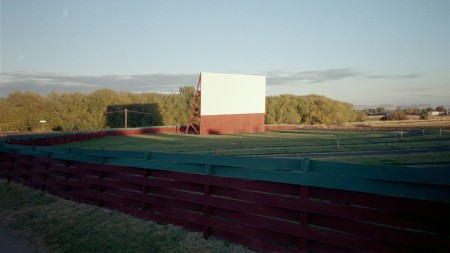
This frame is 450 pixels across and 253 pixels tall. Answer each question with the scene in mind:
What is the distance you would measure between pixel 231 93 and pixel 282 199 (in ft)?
154

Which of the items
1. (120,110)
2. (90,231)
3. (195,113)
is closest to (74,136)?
(195,113)

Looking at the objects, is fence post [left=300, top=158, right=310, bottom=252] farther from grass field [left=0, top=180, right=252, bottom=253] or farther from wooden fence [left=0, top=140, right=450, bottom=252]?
grass field [left=0, top=180, right=252, bottom=253]

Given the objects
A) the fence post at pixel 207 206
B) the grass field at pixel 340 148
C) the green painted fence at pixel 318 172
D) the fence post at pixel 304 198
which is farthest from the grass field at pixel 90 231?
the grass field at pixel 340 148

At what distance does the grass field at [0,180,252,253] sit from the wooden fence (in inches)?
10.1

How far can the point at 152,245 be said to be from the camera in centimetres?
595

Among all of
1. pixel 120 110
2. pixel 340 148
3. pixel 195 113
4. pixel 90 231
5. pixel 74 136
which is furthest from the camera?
pixel 120 110

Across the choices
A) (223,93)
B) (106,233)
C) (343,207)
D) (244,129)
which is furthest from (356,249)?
(244,129)

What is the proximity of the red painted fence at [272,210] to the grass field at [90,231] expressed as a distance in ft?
0.82

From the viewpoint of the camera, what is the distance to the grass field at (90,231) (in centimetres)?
589

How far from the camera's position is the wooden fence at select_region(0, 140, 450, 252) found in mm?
4094

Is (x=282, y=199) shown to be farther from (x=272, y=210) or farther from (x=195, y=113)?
(x=195, y=113)

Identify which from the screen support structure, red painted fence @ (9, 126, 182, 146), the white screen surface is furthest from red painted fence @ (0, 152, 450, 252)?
the screen support structure

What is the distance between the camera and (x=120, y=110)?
76188mm

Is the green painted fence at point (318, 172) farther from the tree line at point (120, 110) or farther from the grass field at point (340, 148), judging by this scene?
the tree line at point (120, 110)
